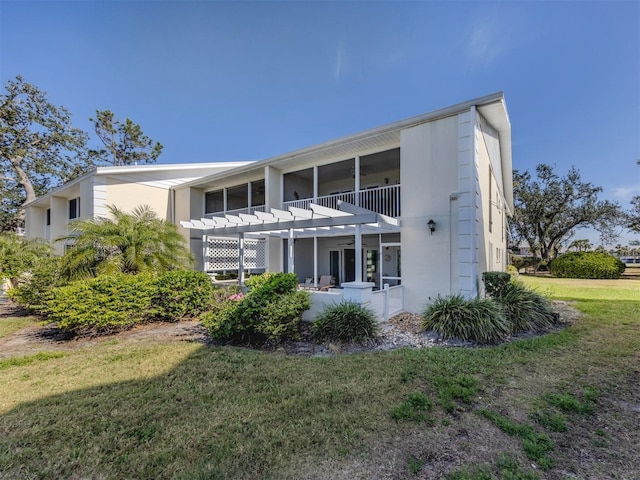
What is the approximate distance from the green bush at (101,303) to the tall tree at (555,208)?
106 ft

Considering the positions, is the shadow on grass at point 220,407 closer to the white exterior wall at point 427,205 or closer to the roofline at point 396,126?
the white exterior wall at point 427,205

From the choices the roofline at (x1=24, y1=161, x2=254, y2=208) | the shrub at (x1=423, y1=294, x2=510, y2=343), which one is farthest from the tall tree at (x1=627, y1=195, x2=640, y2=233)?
the roofline at (x1=24, y1=161, x2=254, y2=208)

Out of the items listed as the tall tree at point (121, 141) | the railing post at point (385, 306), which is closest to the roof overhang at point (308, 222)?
the railing post at point (385, 306)

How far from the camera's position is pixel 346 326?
6543mm

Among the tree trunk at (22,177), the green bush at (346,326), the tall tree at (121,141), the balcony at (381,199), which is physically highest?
the tall tree at (121,141)

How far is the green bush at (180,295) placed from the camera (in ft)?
27.4

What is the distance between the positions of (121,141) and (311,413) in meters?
37.4

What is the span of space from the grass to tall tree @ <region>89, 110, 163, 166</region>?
32420mm

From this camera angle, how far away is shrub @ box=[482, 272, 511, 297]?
335 inches

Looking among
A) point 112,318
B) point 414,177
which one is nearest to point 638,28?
point 414,177

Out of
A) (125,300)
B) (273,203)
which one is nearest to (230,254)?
(273,203)

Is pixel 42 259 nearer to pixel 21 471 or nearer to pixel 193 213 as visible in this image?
pixel 193 213

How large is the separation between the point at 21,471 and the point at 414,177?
31.8ft

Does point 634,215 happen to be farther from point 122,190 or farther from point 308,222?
point 122,190
